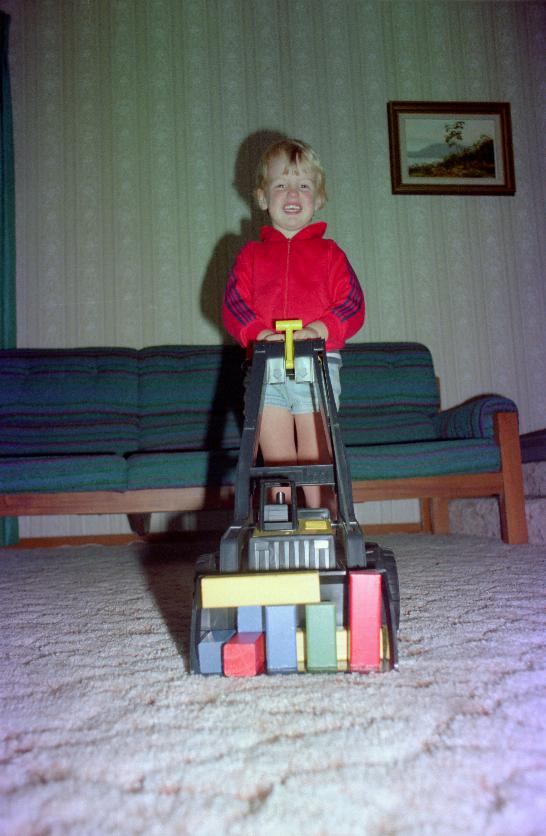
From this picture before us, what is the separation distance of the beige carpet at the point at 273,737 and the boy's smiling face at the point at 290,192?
977mm

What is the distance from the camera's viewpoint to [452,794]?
0.46 m

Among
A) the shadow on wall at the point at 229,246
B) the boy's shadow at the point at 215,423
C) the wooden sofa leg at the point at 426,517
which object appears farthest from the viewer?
the shadow on wall at the point at 229,246

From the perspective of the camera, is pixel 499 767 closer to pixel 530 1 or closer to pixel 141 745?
pixel 141 745

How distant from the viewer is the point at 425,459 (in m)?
1.91

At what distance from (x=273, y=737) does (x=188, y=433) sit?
5.72ft

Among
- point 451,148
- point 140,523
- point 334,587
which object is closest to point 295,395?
point 334,587

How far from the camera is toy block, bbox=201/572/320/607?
711mm

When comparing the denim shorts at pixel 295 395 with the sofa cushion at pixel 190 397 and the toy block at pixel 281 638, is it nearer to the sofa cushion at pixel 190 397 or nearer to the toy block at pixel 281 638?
the toy block at pixel 281 638

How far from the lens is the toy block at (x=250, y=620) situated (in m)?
0.75

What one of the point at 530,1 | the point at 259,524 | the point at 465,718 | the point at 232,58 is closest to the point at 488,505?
the point at 259,524

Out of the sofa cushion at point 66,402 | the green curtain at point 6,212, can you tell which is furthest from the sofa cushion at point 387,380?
the green curtain at point 6,212

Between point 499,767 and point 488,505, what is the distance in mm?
1874

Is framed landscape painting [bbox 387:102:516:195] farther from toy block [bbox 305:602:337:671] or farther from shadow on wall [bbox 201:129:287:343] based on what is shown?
toy block [bbox 305:602:337:671]

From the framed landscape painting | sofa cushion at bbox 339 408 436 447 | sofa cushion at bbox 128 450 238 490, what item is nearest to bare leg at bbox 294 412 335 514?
sofa cushion at bbox 128 450 238 490
